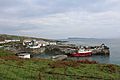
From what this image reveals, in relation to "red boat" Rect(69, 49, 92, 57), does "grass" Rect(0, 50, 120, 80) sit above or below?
above

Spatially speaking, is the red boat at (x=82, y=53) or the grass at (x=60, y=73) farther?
the red boat at (x=82, y=53)

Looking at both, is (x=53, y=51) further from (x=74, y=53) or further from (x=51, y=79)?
(x=51, y=79)

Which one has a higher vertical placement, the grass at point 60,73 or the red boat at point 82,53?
the grass at point 60,73

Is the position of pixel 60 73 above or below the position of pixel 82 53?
above

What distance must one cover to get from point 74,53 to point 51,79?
2367 inches

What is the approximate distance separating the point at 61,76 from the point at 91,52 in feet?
209

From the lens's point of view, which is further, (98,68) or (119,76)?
(98,68)

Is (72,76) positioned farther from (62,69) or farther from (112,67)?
(112,67)

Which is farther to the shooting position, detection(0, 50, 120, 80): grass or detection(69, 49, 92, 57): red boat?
detection(69, 49, 92, 57): red boat

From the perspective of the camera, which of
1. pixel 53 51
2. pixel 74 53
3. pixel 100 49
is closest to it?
pixel 74 53

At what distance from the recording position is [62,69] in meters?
21.6

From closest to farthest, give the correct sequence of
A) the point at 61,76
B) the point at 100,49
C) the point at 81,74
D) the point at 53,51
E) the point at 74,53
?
the point at 61,76, the point at 81,74, the point at 74,53, the point at 100,49, the point at 53,51

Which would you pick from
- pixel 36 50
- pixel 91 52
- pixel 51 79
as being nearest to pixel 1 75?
pixel 51 79

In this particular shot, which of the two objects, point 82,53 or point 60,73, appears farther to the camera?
point 82,53
